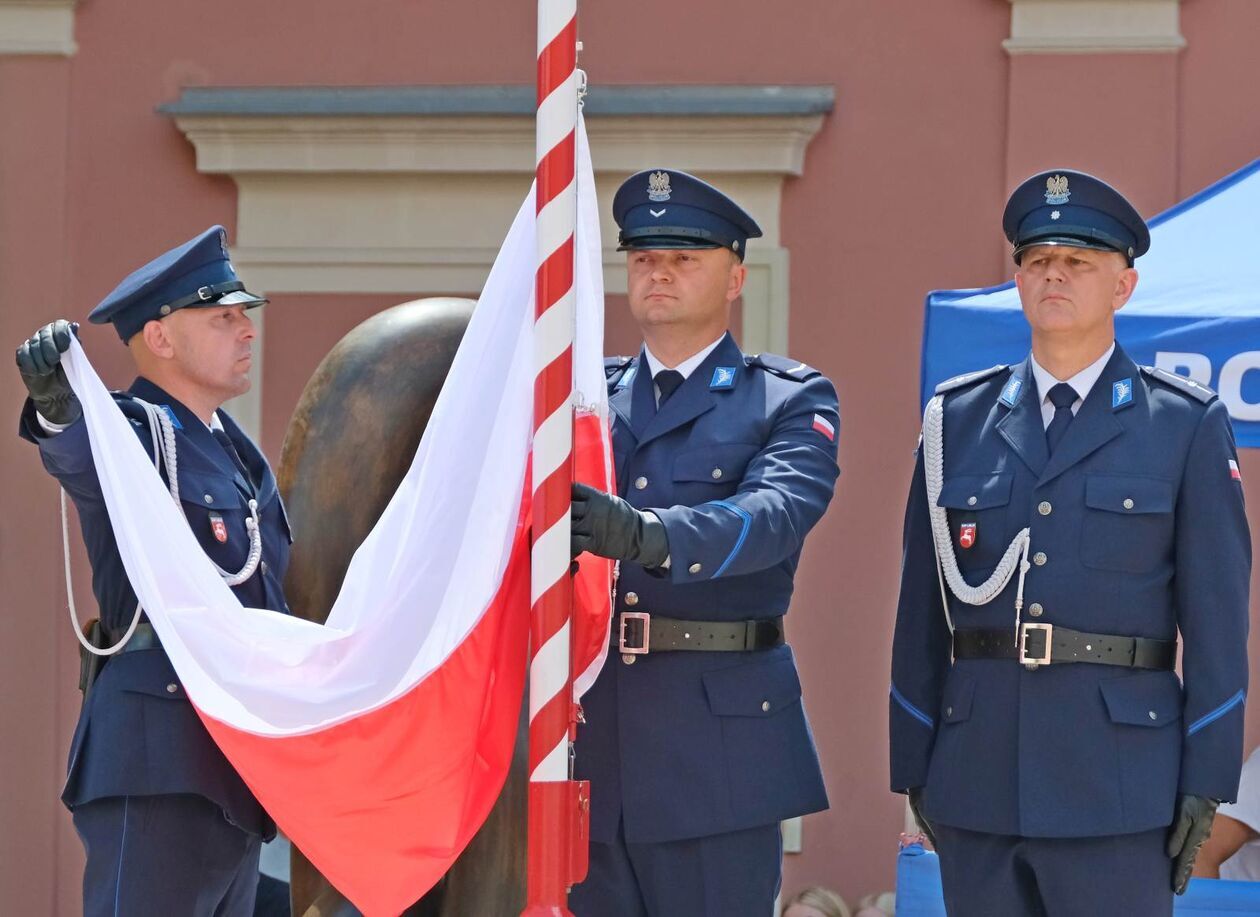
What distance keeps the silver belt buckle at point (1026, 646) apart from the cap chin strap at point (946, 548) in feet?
0.08

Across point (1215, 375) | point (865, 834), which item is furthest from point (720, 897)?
point (865, 834)

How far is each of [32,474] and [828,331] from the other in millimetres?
2628

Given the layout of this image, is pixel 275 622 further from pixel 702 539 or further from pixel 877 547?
pixel 877 547

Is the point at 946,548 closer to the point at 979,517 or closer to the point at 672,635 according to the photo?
the point at 979,517

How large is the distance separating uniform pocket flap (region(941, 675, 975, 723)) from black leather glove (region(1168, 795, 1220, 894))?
372mm

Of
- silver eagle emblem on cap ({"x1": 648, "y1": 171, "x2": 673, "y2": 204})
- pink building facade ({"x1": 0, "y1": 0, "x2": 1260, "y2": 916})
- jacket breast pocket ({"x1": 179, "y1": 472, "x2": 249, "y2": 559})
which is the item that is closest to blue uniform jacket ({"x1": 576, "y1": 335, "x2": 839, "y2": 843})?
silver eagle emblem on cap ({"x1": 648, "y1": 171, "x2": 673, "y2": 204})

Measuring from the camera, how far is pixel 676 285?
12.5 feet

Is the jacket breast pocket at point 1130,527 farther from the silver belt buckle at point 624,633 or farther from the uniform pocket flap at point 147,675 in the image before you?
A: the uniform pocket flap at point 147,675

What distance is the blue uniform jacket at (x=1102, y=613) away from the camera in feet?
11.5

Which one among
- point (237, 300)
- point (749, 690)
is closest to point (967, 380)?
point (749, 690)

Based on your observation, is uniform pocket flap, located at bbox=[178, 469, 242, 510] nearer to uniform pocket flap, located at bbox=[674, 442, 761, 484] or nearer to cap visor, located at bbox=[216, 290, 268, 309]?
cap visor, located at bbox=[216, 290, 268, 309]

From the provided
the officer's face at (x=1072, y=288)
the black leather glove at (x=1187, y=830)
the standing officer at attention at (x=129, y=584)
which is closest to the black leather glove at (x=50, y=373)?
the standing officer at attention at (x=129, y=584)

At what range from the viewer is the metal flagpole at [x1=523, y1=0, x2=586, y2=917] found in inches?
129

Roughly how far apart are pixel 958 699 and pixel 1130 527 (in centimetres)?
40
